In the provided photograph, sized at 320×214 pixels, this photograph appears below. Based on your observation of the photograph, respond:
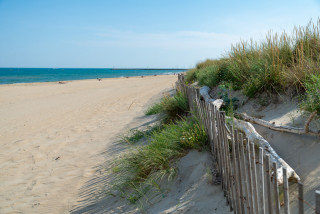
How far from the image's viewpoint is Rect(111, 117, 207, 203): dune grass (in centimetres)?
327

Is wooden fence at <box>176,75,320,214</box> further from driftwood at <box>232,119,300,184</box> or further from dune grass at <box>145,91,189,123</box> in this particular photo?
dune grass at <box>145,91,189,123</box>

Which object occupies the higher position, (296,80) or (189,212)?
(296,80)

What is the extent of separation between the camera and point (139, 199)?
123 inches

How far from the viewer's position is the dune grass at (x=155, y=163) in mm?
3270

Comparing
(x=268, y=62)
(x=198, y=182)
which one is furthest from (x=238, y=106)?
(x=198, y=182)

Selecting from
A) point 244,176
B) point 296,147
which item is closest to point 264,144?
point 296,147

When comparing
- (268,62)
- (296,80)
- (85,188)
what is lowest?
(85,188)

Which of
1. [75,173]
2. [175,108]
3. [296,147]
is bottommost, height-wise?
[75,173]

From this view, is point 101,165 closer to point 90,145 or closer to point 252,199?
point 90,145

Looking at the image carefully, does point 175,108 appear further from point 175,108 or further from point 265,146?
point 265,146

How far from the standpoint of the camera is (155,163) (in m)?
3.39

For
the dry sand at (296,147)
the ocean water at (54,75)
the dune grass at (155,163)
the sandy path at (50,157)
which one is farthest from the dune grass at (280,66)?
the ocean water at (54,75)

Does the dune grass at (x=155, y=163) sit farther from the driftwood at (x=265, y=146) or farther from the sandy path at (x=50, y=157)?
the sandy path at (x=50, y=157)

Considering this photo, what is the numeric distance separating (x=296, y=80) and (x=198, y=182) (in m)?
2.67
